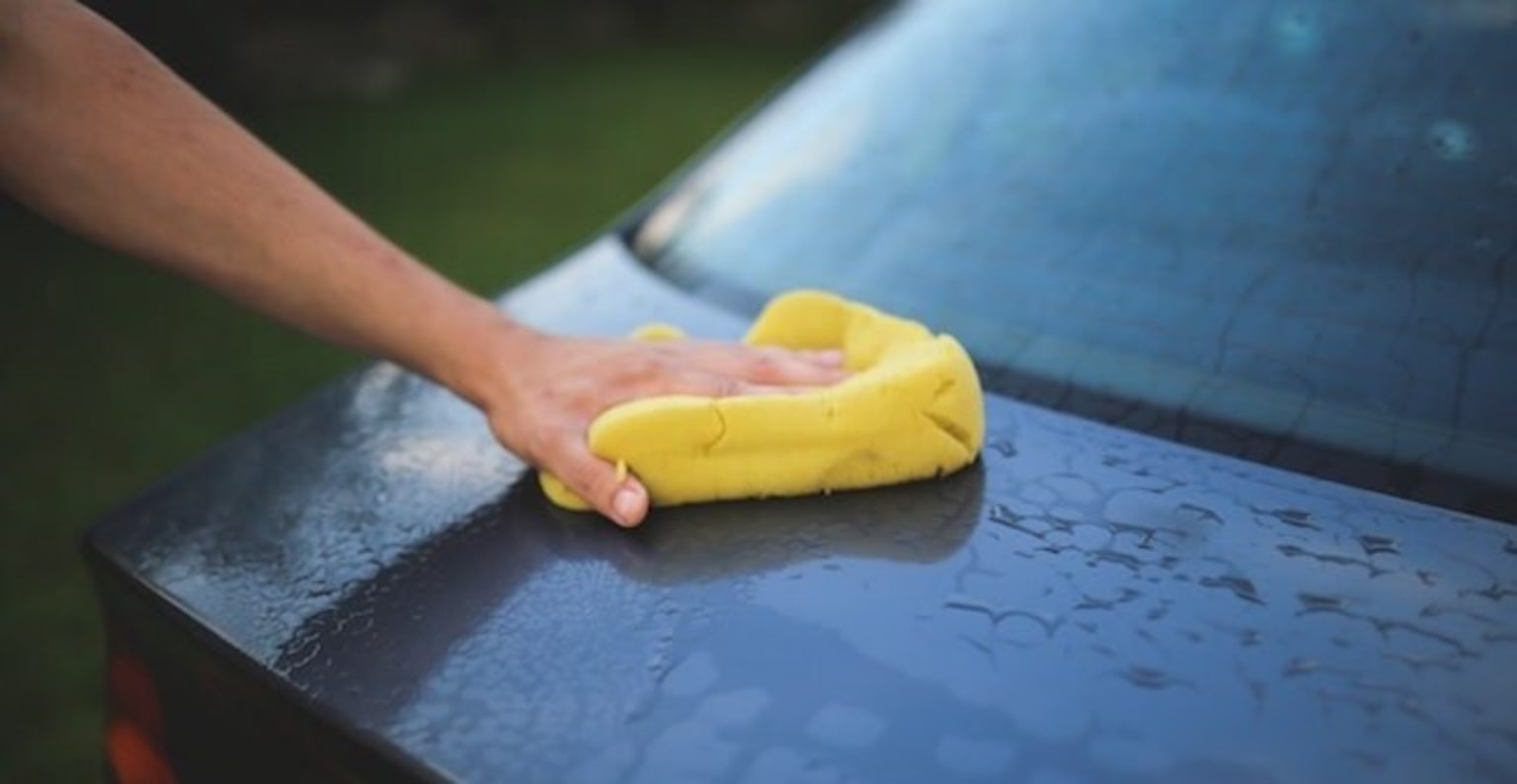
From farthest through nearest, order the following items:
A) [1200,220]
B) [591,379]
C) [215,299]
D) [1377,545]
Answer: [215,299]
[1200,220]
[591,379]
[1377,545]

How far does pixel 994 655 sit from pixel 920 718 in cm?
9

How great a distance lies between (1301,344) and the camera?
1.14 m

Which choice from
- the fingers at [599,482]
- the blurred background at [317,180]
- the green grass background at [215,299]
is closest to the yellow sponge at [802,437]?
the fingers at [599,482]

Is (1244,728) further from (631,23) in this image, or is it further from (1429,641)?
(631,23)

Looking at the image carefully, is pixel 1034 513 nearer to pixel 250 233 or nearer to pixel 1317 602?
pixel 1317 602

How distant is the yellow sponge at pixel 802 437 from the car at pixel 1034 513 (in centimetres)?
3

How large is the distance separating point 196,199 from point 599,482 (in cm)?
55

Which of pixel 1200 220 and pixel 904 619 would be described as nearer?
pixel 904 619

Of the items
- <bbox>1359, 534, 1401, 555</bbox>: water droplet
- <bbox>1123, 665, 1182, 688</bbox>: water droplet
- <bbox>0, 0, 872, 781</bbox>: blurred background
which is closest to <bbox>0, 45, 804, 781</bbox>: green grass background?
<bbox>0, 0, 872, 781</bbox>: blurred background

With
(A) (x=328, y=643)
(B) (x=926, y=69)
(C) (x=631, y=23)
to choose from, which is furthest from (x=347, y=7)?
(A) (x=328, y=643)

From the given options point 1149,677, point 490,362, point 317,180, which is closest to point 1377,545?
point 1149,677

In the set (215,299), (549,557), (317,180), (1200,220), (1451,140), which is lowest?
(215,299)

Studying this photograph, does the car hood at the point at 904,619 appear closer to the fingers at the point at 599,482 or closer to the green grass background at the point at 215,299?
the fingers at the point at 599,482

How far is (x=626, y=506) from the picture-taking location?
1053 millimetres
